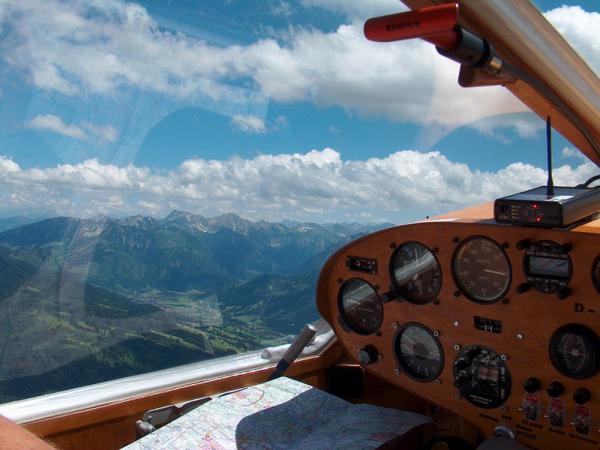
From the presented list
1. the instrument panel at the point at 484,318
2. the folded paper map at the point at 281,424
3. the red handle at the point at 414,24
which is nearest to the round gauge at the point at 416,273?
the instrument panel at the point at 484,318

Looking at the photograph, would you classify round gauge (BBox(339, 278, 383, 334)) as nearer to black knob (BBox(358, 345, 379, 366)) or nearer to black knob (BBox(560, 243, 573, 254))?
black knob (BBox(358, 345, 379, 366))

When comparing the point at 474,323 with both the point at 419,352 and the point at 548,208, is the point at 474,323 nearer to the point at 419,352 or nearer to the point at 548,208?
the point at 419,352

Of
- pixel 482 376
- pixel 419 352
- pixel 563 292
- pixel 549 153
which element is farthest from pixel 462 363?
pixel 549 153

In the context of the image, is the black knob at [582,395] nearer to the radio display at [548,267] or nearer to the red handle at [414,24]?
the radio display at [548,267]

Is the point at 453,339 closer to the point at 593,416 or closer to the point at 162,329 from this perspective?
the point at 593,416

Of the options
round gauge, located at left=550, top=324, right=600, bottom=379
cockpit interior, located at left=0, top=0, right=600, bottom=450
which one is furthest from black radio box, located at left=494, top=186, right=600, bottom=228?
round gauge, located at left=550, top=324, right=600, bottom=379

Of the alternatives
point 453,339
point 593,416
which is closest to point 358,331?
point 453,339

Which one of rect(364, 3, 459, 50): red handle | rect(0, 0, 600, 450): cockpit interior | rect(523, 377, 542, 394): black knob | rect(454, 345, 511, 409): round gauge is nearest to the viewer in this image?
rect(364, 3, 459, 50): red handle
